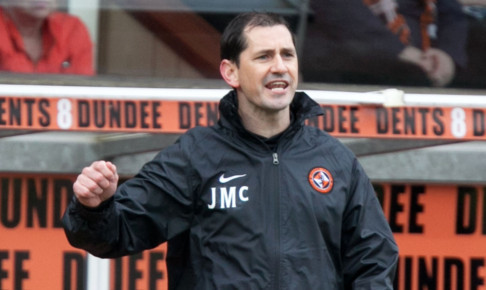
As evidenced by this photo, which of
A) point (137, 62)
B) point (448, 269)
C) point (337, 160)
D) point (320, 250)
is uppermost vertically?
point (137, 62)

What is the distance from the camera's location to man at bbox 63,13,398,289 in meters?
2.82

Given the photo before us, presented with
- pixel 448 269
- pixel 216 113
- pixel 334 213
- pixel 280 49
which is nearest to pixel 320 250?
pixel 334 213

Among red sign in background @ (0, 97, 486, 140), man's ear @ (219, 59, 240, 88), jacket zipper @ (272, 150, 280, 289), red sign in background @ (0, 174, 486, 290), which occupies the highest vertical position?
man's ear @ (219, 59, 240, 88)

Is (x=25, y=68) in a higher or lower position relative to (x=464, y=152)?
higher

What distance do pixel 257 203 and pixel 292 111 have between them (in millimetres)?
329

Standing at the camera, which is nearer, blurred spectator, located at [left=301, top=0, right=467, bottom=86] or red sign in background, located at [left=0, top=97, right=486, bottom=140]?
red sign in background, located at [left=0, top=97, right=486, bottom=140]

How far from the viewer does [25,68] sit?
434cm

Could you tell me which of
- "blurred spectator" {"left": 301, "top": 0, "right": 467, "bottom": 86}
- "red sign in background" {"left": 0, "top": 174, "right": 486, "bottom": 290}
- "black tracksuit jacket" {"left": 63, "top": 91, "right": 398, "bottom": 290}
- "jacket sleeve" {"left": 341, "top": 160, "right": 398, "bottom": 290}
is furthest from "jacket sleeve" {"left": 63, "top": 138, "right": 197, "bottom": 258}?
"blurred spectator" {"left": 301, "top": 0, "right": 467, "bottom": 86}

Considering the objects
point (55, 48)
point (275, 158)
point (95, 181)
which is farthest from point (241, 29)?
point (55, 48)

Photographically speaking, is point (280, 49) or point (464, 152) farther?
point (464, 152)

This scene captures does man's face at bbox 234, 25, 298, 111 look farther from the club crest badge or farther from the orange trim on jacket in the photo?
the orange trim on jacket

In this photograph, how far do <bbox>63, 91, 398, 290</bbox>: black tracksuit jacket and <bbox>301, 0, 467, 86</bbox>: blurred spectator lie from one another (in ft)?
4.80

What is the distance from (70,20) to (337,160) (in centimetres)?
175

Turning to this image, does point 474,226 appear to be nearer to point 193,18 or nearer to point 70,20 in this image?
point 193,18
